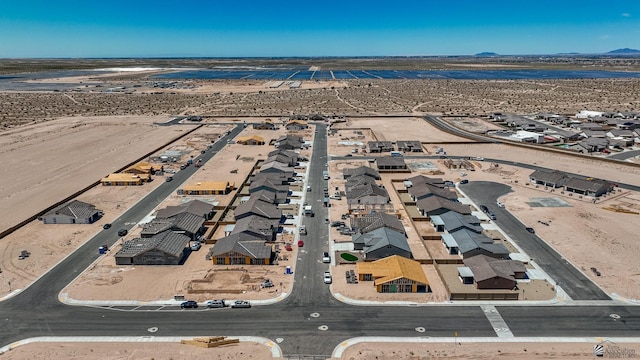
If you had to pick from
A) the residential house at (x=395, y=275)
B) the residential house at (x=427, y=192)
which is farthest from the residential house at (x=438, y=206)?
the residential house at (x=395, y=275)

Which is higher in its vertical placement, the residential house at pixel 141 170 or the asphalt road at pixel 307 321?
the residential house at pixel 141 170

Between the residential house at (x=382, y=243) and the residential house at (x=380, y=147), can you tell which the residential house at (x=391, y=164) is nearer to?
the residential house at (x=380, y=147)

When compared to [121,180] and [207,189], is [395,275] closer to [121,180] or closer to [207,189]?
[207,189]

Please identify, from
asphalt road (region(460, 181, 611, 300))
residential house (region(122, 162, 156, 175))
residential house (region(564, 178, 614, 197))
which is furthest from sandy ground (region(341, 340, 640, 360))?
residential house (region(122, 162, 156, 175))

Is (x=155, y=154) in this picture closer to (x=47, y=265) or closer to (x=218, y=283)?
(x=47, y=265)

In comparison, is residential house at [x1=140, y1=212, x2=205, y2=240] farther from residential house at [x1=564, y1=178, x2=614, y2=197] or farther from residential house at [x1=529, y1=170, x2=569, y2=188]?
residential house at [x1=564, y1=178, x2=614, y2=197]

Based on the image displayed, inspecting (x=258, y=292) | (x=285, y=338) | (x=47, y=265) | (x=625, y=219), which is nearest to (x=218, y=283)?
(x=258, y=292)

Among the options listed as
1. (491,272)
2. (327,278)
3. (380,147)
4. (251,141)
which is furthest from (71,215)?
(380,147)
